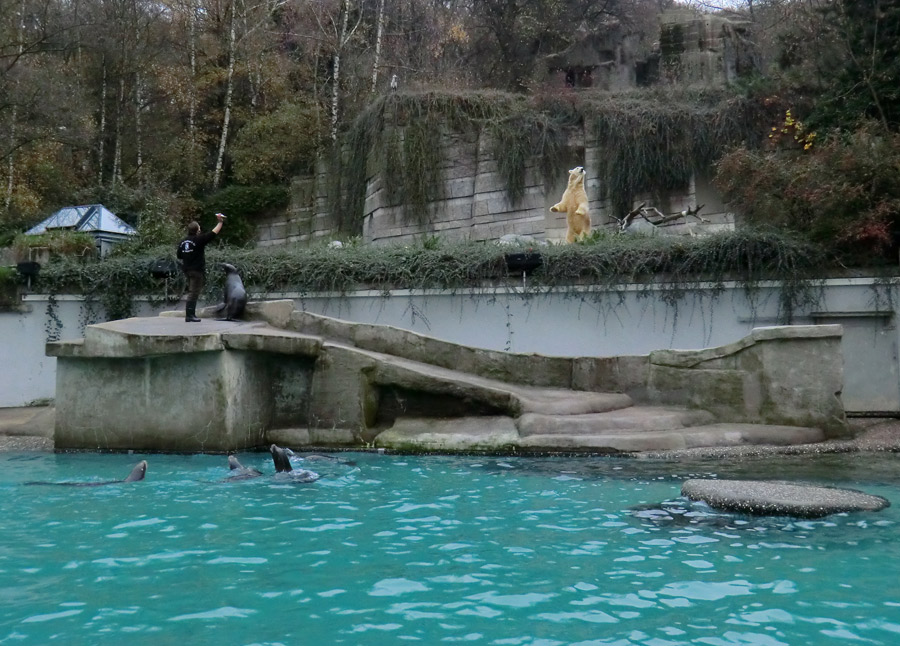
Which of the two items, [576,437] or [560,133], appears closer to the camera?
[576,437]

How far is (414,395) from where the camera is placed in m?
11.2

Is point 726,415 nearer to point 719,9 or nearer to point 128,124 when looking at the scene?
point 128,124

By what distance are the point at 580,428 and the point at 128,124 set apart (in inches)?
742

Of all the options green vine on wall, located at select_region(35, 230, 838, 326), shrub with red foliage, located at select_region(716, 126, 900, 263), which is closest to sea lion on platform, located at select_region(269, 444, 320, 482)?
green vine on wall, located at select_region(35, 230, 838, 326)

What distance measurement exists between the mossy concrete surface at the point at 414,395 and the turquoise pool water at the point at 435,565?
178 centimetres

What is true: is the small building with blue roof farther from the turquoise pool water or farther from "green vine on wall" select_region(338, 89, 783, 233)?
the turquoise pool water

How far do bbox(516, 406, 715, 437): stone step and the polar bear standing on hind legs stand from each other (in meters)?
6.29

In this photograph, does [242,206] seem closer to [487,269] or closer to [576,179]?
[576,179]

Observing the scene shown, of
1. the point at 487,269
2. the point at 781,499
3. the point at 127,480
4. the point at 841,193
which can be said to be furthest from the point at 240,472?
the point at 841,193

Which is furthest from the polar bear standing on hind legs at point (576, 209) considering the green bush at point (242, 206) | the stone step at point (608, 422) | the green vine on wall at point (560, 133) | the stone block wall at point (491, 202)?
the green bush at point (242, 206)

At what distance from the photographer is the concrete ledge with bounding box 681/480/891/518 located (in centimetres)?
686

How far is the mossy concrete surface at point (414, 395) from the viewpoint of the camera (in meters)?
10.4

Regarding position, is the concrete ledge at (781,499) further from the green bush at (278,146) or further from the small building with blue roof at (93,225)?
the green bush at (278,146)

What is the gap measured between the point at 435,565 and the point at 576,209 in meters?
12.1
